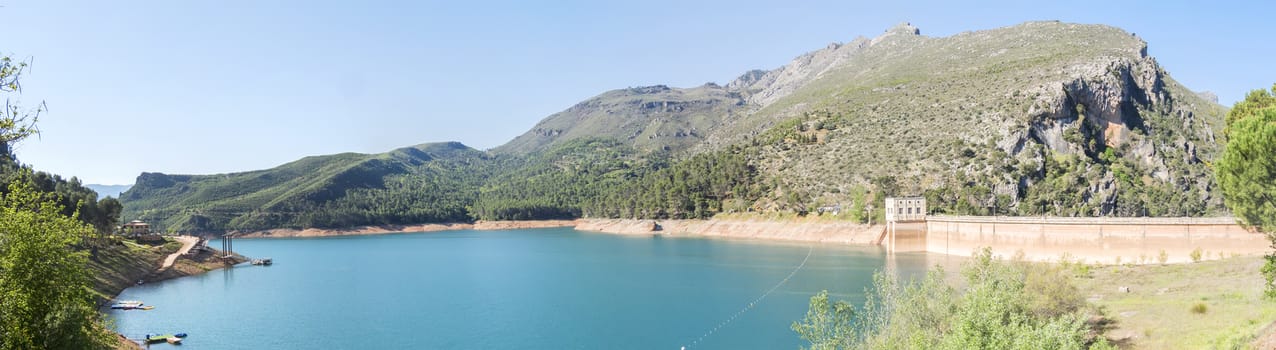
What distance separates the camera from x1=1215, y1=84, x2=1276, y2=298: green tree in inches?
1416

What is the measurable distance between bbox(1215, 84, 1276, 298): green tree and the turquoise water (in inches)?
994

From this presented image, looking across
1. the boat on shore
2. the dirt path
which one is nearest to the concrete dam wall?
the boat on shore

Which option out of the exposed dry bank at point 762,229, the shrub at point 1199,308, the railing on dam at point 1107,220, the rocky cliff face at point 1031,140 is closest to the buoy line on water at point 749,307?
the railing on dam at point 1107,220

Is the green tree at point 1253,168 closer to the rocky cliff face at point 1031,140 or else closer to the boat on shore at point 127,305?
the rocky cliff face at point 1031,140

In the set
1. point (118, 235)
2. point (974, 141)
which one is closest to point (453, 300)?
point (118, 235)

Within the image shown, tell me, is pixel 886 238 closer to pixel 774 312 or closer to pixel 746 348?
pixel 774 312

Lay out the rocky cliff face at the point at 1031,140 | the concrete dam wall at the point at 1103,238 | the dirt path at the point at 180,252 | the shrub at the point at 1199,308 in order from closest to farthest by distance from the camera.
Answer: the shrub at the point at 1199,308 → the concrete dam wall at the point at 1103,238 → the dirt path at the point at 180,252 → the rocky cliff face at the point at 1031,140

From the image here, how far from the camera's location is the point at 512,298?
6531cm

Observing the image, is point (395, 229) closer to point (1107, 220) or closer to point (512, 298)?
point (512, 298)

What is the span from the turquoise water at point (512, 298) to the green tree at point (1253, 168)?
25255 millimetres

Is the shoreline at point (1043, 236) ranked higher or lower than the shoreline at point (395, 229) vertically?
higher

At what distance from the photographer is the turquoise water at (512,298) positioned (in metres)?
47.8

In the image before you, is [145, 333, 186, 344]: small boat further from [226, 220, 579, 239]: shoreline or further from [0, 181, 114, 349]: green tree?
[226, 220, 579, 239]: shoreline

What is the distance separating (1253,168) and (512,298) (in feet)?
176
